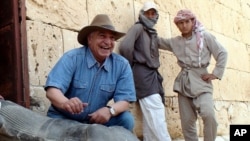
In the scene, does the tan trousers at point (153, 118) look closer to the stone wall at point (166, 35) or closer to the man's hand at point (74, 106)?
the stone wall at point (166, 35)

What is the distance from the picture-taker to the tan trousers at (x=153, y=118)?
421 centimetres

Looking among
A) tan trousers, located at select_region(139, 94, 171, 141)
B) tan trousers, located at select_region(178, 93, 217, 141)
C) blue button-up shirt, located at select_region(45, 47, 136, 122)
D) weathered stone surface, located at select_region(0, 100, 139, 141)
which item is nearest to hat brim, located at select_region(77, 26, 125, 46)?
blue button-up shirt, located at select_region(45, 47, 136, 122)

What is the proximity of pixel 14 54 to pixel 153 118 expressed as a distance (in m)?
1.77

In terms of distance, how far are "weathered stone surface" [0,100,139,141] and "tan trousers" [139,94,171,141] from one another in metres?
1.84

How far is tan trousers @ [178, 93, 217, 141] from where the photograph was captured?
416cm

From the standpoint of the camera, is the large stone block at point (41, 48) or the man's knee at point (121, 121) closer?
the man's knee at point (121, 121)

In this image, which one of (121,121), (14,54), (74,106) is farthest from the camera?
(14,54)

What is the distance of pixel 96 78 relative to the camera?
115 inches

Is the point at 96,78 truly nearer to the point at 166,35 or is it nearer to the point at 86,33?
the point at 86,33

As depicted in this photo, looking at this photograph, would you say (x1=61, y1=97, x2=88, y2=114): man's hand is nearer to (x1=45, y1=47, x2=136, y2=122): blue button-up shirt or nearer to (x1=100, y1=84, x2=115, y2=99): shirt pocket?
(x1=45, y1=47, x2=136, y2=122): blue button-up shirt

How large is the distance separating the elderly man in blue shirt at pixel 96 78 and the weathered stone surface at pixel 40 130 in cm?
35

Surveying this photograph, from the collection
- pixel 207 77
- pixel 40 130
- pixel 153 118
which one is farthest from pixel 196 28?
pixel 40 130

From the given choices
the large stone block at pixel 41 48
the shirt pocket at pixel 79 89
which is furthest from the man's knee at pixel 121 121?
the large stone block at pixel 41 48

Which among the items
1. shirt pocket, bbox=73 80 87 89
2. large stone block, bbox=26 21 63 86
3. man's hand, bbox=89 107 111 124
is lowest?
man's hand, bbox=89 107 111 124
